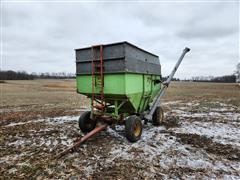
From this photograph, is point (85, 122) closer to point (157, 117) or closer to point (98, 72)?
point (98, 72)

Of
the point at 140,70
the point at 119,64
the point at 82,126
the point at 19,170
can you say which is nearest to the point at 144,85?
the point at 140,70

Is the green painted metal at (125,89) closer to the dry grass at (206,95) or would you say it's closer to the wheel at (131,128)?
the wheel at (131,128)

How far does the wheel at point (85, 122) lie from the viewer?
603 centimetres

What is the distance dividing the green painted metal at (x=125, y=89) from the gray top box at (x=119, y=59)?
17 cm

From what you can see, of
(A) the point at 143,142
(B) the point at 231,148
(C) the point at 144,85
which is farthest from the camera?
(C) the point at 144,85

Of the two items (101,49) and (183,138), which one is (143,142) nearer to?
(183,138)

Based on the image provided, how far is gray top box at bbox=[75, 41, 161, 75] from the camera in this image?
5.04m

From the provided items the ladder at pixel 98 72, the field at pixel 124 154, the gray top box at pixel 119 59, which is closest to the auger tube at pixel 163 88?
the field at pixel 124 154

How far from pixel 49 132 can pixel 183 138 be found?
4.46 metres

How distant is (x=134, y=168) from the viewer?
3762 millimetres

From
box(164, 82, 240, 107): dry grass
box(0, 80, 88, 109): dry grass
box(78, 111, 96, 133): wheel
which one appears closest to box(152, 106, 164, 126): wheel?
box(78, 111, 96, 133): wheel

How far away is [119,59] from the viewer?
509 centimetres

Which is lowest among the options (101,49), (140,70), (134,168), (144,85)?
(134,168)

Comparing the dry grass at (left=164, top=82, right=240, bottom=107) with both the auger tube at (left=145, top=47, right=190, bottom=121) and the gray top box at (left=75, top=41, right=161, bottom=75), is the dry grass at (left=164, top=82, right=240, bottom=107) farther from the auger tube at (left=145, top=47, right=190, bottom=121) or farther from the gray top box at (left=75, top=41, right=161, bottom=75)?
the gray top box at (left=75, top=41, right=161, bottom=75)
